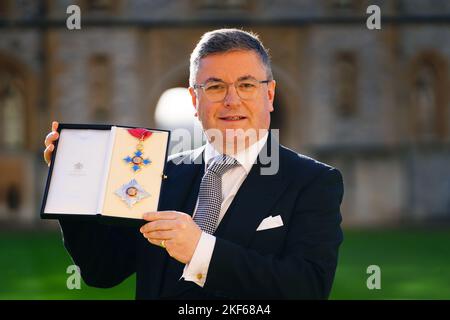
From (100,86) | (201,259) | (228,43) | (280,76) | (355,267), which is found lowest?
(355,267)

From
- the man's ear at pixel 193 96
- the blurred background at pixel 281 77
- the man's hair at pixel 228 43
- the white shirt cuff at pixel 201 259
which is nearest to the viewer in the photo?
the white shirt cuff at pixel 201 259

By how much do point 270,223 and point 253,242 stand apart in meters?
0.08

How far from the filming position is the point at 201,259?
9.30ft

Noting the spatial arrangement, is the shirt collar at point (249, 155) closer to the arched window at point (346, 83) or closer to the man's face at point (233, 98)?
the man's face at point (233, 98)

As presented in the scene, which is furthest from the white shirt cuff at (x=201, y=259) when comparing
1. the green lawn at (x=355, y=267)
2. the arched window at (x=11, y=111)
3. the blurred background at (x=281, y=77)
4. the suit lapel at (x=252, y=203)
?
the arched window at (x=11, y=111)

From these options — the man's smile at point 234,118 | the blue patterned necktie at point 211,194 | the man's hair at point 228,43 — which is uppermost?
the man's hair at point 228,43

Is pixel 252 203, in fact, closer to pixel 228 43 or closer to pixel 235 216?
pixel 235 216

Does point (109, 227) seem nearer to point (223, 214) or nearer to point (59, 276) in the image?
point (223, 214)

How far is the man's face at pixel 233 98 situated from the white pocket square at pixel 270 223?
311 millimetres

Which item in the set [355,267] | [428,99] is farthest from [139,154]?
[428,99]

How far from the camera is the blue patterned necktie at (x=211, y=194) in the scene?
3.06 meters

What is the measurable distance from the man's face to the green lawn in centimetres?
670

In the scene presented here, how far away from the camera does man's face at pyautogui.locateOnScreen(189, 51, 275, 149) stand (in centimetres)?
298

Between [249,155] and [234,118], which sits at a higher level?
[234,118]
